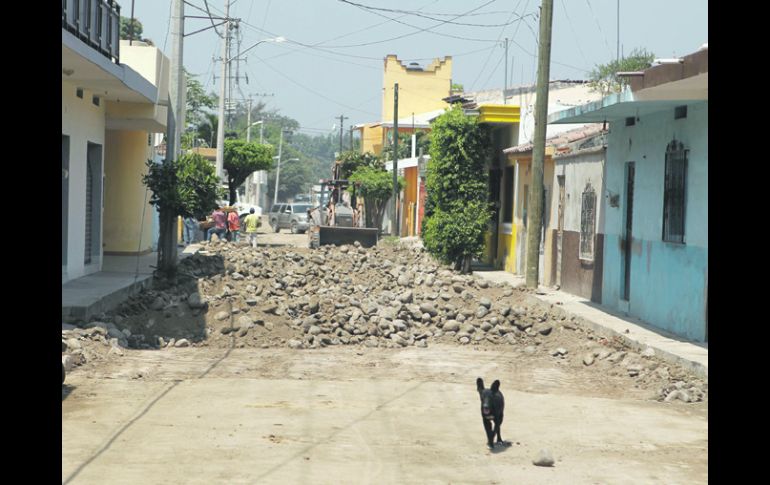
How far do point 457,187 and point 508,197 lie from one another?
1943 mm

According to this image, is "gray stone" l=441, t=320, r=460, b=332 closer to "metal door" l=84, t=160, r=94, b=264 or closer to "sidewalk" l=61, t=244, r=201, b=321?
"sidewalk" l=61, t=244, r=201, b=321

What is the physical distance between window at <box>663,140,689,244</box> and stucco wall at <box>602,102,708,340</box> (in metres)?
0.14

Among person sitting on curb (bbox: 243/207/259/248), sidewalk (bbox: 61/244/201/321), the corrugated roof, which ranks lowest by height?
sidewalk (bbox: 61/244/201/321)

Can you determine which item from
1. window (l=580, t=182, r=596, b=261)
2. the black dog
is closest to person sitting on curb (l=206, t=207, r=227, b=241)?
window (l=580, t=182, r=596, b=261)

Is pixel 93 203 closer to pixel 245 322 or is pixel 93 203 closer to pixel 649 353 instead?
pixel 245 322

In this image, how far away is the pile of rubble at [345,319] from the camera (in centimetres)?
1514

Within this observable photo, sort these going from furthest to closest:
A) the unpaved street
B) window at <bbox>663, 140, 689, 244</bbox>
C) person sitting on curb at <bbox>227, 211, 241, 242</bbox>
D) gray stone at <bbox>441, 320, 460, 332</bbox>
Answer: person sitting on curb at <bbox>227, 211, 241, 242</bbox> → gray stone at <bbox>441, 320, 460, 332</bbox> → window at <bbox>663, 140, 689, 244</bbox> → the unpaved street

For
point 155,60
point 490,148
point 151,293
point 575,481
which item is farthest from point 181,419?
point 490,148

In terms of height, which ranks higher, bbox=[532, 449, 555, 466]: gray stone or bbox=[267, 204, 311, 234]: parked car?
bbox=[267, 204, 311, 234]: parked car

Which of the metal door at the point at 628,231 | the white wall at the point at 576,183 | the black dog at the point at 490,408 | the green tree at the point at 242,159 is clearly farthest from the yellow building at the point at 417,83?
the black dog at the point at 490,408

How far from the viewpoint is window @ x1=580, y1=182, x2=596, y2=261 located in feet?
69.5

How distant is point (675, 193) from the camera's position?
16.2 meters
